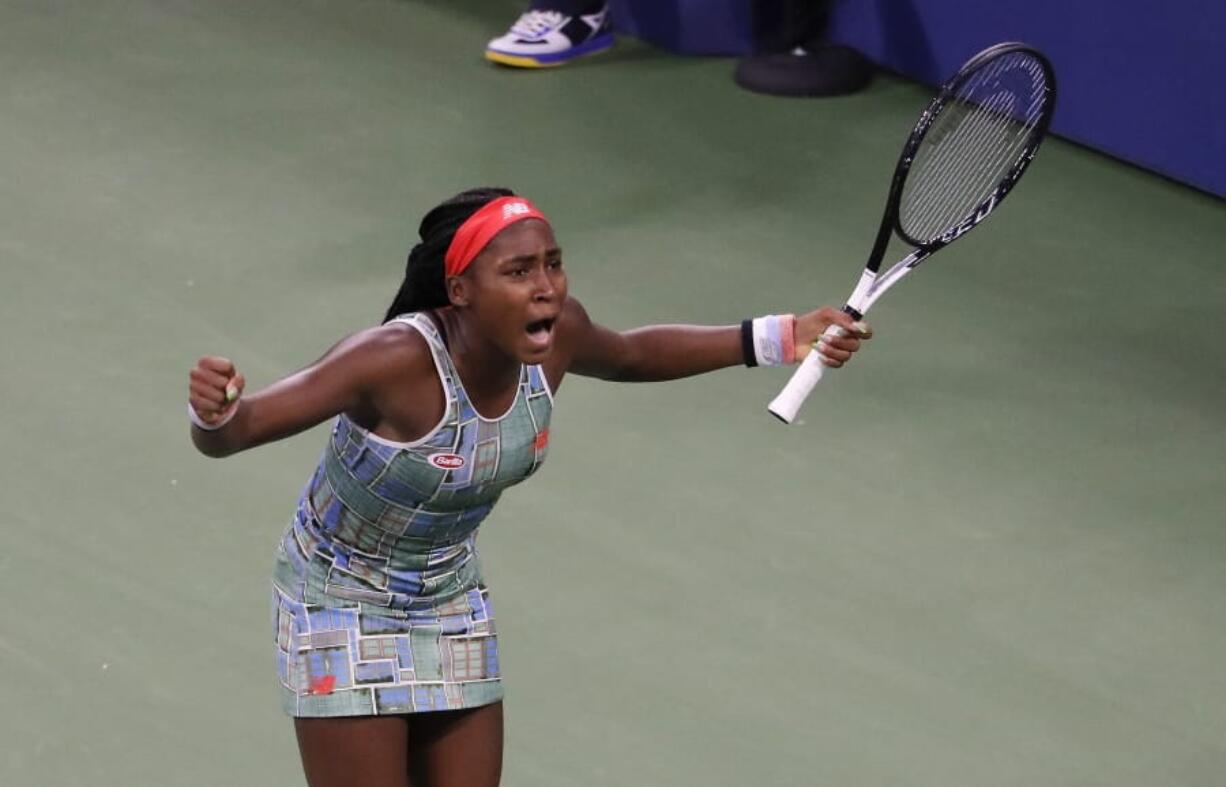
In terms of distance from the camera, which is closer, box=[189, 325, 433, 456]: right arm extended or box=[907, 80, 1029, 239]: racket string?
box=[189, 325, 433, 456]: right arm extended

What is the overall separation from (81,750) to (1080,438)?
3069 mm

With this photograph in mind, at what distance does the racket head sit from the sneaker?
441cm

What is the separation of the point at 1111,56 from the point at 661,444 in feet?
10.0

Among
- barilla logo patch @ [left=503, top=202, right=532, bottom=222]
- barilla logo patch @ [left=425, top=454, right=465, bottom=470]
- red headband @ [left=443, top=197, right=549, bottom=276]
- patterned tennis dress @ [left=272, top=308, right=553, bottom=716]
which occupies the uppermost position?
barilla logo patch @ [left=503, top=202, right=532, bottom=222]

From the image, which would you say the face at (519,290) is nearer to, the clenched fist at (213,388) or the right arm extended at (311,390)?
the right arm extended at (311,390)

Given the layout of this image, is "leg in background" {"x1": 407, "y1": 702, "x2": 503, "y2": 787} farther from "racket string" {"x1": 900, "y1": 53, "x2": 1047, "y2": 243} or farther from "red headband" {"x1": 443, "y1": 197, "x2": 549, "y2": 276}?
"racket string" {"x1": 900, "y1": 53, "x2": 1047, "y2": 243}

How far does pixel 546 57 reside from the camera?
9.50 m

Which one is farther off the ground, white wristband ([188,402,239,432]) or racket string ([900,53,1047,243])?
white wristband ([188,402,239,432])

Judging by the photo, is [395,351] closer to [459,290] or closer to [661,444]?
[459,290]

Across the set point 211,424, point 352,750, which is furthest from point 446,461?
point 352,750

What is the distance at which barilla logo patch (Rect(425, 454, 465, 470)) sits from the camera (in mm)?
3842

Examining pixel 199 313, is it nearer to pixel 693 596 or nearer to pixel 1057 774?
pixel 693 596

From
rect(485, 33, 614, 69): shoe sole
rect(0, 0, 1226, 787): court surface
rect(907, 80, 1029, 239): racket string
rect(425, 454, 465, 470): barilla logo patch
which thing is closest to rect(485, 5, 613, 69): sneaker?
rect(485, 33, 614, 69): shoe sole

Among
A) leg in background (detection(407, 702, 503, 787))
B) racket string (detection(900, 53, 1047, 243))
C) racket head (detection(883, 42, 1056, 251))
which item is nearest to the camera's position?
leg in background (detection(407, 702, 503, 787))
